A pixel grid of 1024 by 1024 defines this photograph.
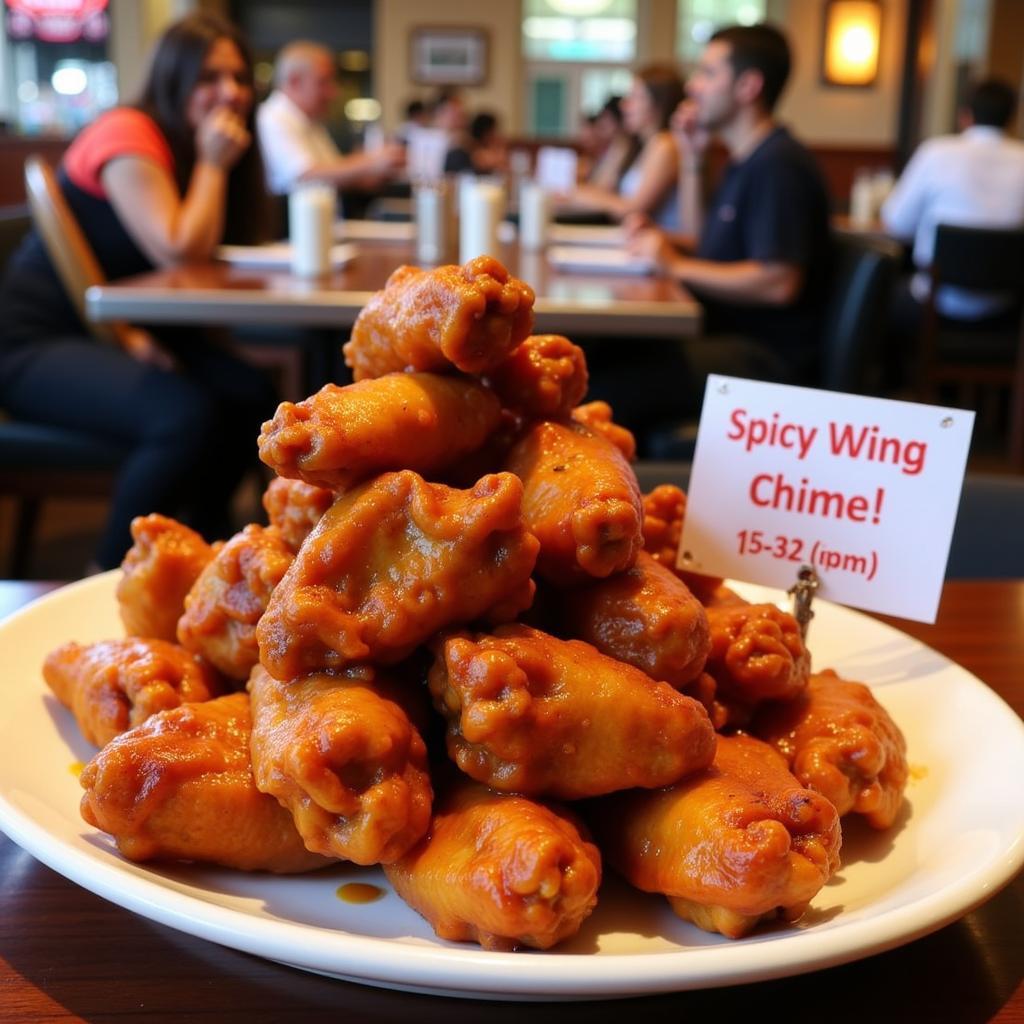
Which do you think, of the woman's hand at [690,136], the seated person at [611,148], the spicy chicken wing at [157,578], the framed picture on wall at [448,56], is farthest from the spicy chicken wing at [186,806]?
the framed picture on wall at [448,56]

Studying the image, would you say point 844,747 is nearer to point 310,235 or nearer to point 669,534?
point 669,534

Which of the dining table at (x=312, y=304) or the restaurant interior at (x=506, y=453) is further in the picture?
the dining table at (x=312, y=304)

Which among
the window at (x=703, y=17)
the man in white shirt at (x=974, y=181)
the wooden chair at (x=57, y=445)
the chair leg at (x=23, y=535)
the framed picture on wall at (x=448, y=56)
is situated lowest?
the chair leg at (x=23, y=535)

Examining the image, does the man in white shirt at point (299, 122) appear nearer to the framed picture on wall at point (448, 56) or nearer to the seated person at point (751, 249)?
the seated person at point (751, 249)

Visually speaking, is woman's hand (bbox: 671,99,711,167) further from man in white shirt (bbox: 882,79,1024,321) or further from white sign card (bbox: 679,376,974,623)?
white sign card (bbox: 679,376,974,623)

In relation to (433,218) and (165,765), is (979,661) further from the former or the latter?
(433,218)
